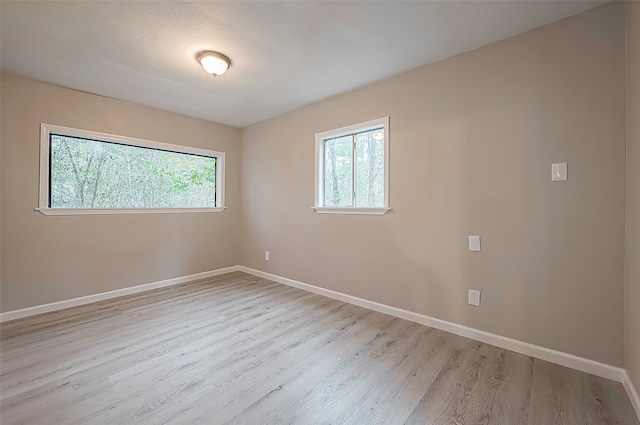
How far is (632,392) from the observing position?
1558 millimetres

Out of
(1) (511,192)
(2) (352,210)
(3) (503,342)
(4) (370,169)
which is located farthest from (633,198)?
(2) (352,210)

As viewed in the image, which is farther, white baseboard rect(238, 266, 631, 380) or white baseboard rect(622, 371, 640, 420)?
white baseboard rect(238, 266, 631, 380)

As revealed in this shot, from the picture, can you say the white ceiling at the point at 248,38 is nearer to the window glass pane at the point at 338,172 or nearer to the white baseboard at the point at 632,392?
the window glass pane at the point at 338,172

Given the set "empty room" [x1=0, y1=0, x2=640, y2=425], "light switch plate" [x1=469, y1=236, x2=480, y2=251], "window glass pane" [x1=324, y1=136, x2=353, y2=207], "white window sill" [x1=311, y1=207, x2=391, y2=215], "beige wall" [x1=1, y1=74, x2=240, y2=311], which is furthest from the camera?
"window glass pane" [x1=324, y1=136, x2=353, y2=207]

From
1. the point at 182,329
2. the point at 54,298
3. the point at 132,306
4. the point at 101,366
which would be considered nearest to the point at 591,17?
the point at 182,329

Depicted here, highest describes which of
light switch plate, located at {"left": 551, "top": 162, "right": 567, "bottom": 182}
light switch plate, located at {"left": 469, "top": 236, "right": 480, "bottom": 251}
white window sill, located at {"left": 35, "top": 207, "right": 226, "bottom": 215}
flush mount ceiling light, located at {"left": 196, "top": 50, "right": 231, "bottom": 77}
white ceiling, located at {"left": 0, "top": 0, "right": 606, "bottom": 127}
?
white ceiling, located at {"left": 0, "top": 0, "right": 606, "bottom": 127}

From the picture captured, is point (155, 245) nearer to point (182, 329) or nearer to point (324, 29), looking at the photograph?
point (182, 329)

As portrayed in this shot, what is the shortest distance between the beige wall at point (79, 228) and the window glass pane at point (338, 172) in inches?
80.3

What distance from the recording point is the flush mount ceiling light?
7.70ft

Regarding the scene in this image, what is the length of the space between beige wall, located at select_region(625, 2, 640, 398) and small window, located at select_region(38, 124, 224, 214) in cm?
451

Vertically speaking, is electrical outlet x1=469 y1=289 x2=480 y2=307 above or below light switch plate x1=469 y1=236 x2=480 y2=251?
below

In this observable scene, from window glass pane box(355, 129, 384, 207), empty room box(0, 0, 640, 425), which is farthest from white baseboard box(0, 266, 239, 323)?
window glass pane box(355, 129, 384, 207)

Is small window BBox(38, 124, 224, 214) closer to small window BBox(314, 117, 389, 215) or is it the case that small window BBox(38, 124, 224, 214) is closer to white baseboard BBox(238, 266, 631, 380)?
small window BBox(314, 117, 389, 215)

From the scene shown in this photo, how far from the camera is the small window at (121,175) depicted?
9.92 feet
